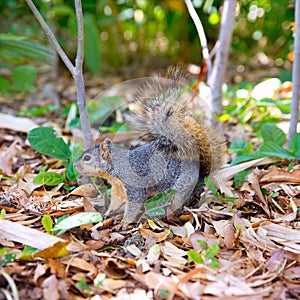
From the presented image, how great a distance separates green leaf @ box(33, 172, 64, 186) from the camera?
239 cm

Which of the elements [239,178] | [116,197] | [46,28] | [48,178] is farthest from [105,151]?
[239,178]

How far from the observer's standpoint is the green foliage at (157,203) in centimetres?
210

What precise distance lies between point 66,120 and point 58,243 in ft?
6.12

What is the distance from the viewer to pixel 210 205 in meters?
2.29

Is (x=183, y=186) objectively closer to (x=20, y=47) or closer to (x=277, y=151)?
(x=277, y=151)

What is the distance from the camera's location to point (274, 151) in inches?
101

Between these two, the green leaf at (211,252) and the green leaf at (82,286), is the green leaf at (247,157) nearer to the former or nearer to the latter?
the green leaf at (211,252)

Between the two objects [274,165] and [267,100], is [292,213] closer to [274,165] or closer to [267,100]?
[274,165]

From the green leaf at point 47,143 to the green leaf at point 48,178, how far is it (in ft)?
0.37

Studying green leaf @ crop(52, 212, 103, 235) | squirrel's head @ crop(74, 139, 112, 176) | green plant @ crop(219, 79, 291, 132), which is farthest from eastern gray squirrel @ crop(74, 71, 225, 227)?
green plant @ crop(219, 79, 291, 132)

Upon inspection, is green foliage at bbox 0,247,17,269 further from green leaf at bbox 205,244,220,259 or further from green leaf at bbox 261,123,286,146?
green leaf at bbox 261,123,286,146

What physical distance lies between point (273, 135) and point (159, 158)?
853mm

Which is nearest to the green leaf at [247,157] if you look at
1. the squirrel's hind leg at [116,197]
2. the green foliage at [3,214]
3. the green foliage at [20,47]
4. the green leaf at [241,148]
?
the green leaf at [241,148]

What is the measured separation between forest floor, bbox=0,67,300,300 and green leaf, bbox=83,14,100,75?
1.63 meters
